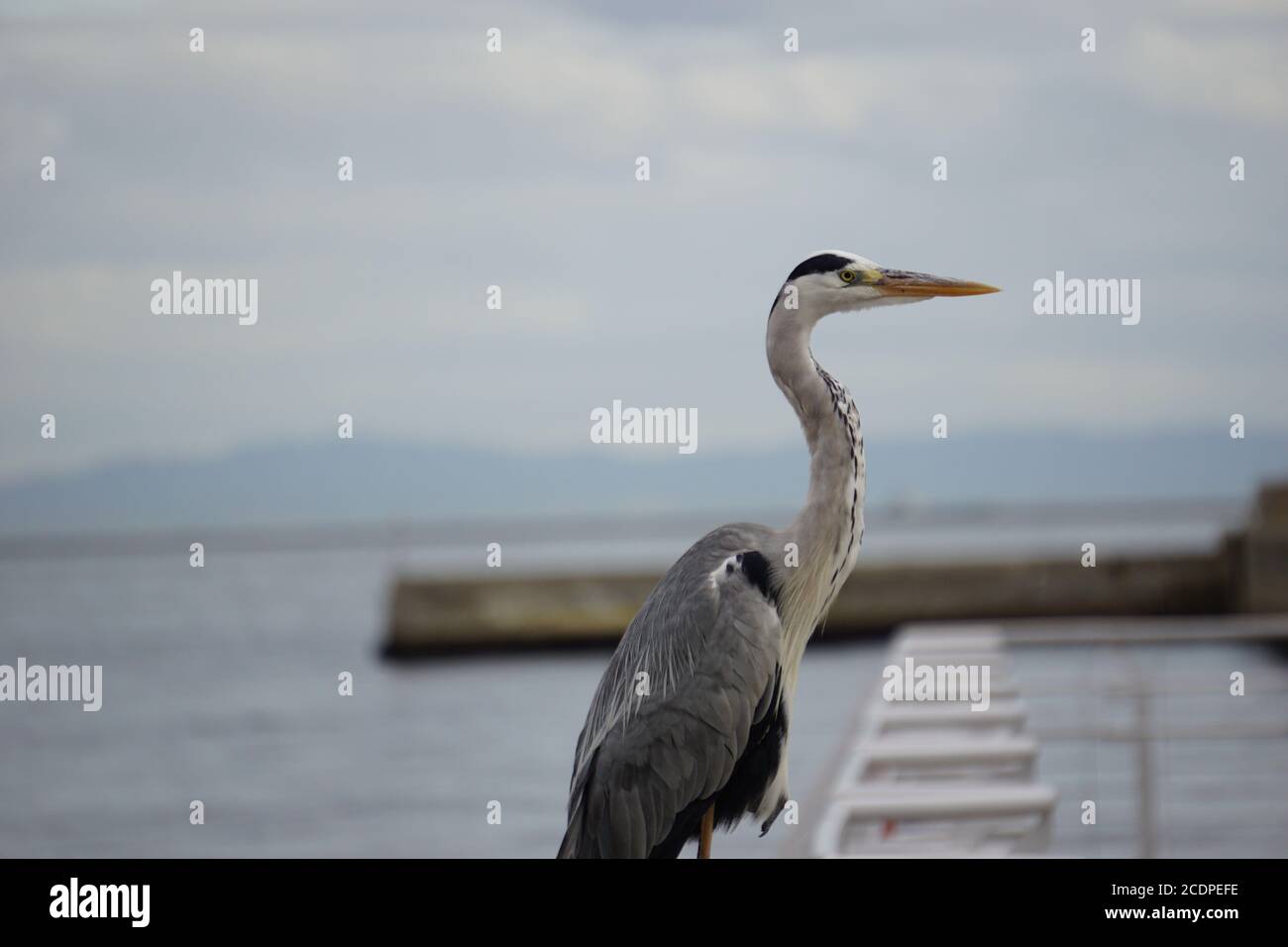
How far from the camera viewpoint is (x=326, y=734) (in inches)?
589

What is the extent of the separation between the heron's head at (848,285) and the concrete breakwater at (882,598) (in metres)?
14.4

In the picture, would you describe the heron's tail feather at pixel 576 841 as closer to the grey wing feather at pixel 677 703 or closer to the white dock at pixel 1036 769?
the grey wing feather at pixel 677 703

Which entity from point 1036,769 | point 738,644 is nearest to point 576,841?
point 738,644

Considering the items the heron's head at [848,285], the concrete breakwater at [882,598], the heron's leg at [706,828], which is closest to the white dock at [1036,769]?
the heron's leg at [706,828]

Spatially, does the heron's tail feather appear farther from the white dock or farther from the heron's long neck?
the heron's long neck

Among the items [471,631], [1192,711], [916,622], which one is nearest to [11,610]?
[471,631]

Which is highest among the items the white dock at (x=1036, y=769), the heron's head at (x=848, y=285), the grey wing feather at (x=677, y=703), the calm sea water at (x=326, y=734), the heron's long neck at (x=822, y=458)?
the heron's head at (x=848, y=285)

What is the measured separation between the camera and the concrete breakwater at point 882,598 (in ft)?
53.4

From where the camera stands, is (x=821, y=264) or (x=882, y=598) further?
(x=882, y=598)

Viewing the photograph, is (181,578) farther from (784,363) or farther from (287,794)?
(784,363)

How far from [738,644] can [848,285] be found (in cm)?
54

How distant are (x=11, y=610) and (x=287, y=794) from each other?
25381 millimetres

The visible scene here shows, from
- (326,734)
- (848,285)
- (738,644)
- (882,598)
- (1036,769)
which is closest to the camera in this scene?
(848,285)

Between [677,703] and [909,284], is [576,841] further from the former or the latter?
[909,284]
